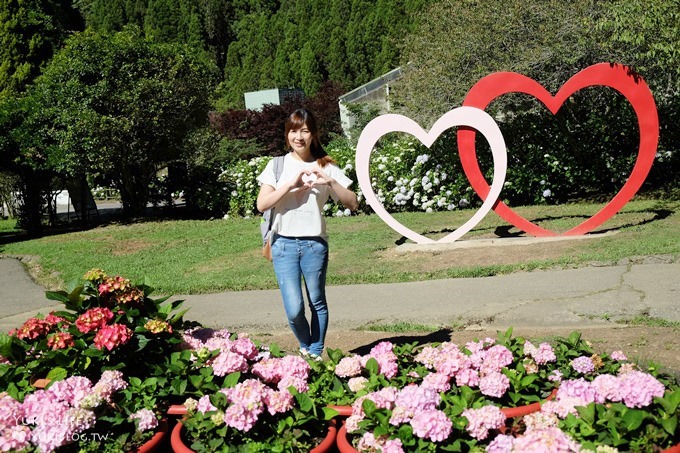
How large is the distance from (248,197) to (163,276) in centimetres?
749

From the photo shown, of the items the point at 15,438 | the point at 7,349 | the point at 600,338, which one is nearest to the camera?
the point at 15,438

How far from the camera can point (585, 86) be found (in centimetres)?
901

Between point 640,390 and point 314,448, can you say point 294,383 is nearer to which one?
point 314,448

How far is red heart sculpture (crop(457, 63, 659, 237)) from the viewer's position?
29.0 feet

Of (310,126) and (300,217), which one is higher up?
(310,126)

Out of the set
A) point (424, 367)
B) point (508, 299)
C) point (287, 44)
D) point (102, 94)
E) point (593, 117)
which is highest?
point (287, 44)

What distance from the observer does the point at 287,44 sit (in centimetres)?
4866

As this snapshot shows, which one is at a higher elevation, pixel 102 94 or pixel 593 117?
pixel 102 94

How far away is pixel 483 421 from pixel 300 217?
1813 mm

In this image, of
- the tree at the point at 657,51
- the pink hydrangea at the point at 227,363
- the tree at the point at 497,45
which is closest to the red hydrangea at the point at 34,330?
the pink hydrangea at the point at 227,363

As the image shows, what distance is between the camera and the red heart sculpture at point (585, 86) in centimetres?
883

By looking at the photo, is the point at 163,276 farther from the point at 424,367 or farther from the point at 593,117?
the point at 593,117

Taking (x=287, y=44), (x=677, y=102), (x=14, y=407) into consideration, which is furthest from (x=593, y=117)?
(x=287, y=44)

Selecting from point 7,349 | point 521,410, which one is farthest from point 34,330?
point 521,410
